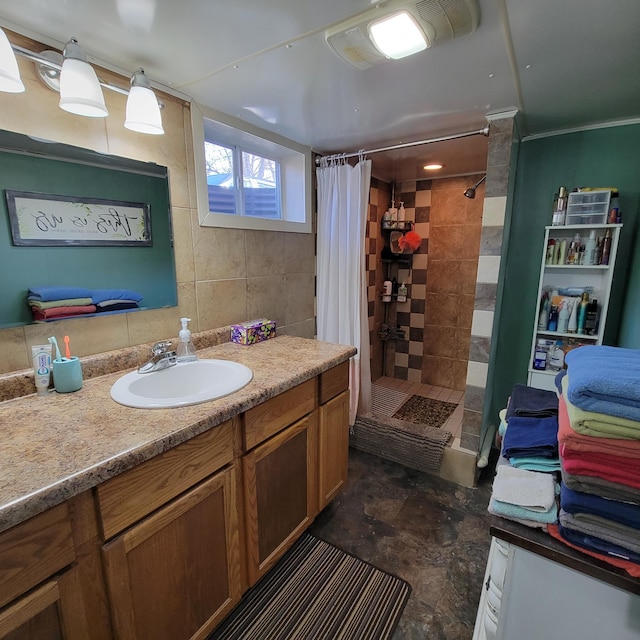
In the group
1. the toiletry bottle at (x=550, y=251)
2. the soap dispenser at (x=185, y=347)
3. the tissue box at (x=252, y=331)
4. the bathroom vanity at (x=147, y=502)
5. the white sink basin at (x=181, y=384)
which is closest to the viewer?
the bathroom vanity at (x=147, y=502)

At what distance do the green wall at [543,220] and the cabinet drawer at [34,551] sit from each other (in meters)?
1.97

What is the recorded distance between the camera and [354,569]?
4.76ft

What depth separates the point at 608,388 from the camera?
597 millimetres

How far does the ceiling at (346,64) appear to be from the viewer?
3.08 feet

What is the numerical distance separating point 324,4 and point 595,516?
134 cm

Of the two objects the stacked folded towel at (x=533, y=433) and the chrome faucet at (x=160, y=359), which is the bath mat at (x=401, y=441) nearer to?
the stacked folded towel at (x=533, y=433)

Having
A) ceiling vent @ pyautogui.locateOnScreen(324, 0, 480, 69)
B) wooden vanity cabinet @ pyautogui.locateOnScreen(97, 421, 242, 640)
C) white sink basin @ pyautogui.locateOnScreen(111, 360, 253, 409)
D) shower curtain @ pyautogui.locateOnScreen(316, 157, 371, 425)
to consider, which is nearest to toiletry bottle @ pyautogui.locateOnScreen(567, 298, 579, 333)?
shower curtain @ pyautogui.locateOnScreen(316, 157, 371, 425)

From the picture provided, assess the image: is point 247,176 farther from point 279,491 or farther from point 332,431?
point 279,491

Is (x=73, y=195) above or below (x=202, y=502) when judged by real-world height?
above

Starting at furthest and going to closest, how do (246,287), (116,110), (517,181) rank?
(517,181) → (246,287) → (116,110)

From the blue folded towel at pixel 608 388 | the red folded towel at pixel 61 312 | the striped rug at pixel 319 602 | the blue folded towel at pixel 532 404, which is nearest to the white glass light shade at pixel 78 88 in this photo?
the red folded towel at pixel 61 312

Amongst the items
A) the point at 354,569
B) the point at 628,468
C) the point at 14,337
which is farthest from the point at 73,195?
the point at 354,569

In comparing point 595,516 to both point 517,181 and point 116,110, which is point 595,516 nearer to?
point 116,110

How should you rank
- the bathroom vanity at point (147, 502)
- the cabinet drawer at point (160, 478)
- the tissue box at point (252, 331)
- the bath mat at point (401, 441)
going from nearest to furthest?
1. the bathroom vanity at point (147, 502)
2. the cabinet drawer at point (160, 478)
3. the tissue box at point (252, 331)
4. the bath mat at point (401, 441)
